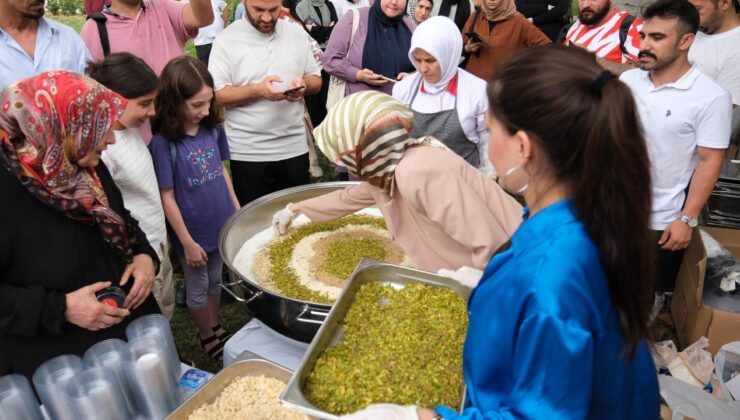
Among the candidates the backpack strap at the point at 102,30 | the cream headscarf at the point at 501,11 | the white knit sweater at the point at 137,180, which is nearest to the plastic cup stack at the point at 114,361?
the white knit sweater at the point at 137,180

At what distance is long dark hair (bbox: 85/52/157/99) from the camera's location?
2195 mm

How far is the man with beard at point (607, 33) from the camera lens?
3.75 meters

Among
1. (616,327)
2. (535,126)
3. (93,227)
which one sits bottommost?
(93,227)

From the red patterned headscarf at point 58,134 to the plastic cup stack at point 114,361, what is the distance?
0.43 m

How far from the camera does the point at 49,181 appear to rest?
5.12 feet

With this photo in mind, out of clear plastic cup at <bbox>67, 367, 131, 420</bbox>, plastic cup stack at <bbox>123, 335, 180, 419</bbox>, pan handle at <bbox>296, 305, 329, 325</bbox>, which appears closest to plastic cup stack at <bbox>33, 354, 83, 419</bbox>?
clear plastic cup at <bbox>67, 367, 131, 420</bbox>

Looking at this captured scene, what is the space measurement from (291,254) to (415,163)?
1040mm

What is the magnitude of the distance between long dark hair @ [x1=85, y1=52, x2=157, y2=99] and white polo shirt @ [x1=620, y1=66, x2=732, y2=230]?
2.43 meters

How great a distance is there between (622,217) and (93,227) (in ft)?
5.55

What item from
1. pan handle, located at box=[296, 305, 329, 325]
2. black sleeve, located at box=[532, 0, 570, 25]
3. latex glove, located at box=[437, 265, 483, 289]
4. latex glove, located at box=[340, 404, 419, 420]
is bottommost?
pan handle, located at box=[296, 305, 329, 325]

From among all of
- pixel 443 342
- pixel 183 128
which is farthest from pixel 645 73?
pixel 183 128

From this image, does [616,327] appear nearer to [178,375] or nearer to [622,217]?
[622,217]

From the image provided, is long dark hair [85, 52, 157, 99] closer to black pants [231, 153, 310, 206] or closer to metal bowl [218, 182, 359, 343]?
metal bowl [218, 182, 359, 343]

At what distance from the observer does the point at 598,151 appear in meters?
0.95
